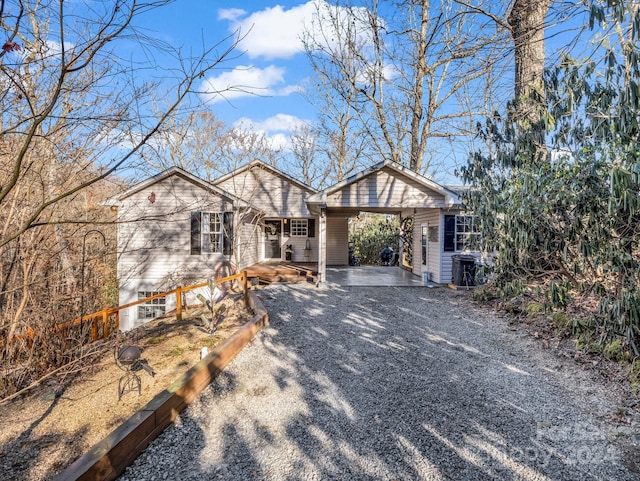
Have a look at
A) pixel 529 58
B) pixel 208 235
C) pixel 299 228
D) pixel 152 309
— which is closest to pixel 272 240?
pixel 299 228

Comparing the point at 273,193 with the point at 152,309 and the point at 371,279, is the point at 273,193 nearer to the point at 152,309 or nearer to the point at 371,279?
the point at 371,279

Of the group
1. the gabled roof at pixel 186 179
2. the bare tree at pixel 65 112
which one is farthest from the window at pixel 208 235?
the bare tree at pixel 65 112

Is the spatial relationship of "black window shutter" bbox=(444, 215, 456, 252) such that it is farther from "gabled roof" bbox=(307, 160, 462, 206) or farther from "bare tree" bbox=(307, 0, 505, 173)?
"bare tree" bbox=(307, 0, 505, 173)

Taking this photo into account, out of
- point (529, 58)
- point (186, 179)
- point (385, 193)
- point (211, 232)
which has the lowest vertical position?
point (211, 232)

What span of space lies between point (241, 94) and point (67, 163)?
286 cm

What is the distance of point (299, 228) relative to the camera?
58.6 ft

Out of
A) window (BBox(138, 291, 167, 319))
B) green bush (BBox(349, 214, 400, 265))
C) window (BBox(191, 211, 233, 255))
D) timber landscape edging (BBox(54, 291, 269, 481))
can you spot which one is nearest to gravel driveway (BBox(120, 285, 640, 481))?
timber landscape edging (BBox(54, 291, 269, 481))

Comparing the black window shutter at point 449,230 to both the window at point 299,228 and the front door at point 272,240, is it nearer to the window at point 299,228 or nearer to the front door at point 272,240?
the window at point 299,228

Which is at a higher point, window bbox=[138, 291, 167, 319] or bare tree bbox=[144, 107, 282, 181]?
bare tree bbox=[144, 107, 282, 181]

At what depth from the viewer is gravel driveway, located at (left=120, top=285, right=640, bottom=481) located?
2820 millimetres

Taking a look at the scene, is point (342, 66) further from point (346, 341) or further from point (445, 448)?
point (445, 448)

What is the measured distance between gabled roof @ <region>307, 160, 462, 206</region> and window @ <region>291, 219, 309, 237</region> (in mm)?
6693

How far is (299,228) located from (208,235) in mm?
5567

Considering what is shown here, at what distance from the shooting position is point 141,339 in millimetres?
6176
